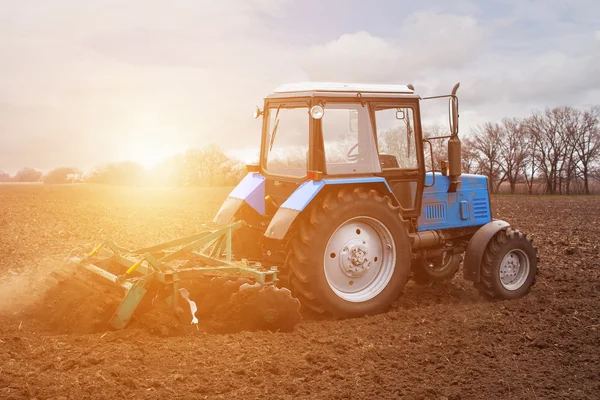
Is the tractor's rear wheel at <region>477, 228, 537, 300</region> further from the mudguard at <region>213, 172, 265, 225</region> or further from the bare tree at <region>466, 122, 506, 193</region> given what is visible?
the bare tree at <region>466, 122, 506, 193</region>

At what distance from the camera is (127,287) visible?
17.9 ft

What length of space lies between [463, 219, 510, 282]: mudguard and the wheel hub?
1.57 m

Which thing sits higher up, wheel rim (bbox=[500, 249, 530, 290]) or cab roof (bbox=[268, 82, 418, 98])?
cab roof (bbox=[268, 82, 418, 98])

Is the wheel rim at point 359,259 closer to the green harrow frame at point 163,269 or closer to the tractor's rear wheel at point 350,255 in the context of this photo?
the tractor's rear wheel at point 350,255

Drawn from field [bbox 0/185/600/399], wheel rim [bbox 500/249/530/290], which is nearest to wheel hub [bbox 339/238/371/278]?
field [bbox 0/185/600/399]

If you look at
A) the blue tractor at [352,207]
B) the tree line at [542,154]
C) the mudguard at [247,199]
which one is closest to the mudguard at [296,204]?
the blue tractor at [352,207]

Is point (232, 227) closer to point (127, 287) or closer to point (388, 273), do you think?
point (127, 287)

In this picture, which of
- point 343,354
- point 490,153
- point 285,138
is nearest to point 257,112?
point 285,138

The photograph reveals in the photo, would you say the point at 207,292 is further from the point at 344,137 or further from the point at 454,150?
the point at 454,150

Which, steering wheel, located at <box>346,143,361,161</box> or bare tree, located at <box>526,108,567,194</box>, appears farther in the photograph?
bare tree, located at <box>526,108,567,194</box>

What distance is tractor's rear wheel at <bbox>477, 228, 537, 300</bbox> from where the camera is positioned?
7.24 meters

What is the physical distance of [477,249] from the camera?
285 inches

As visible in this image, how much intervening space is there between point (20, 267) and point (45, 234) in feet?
14.2

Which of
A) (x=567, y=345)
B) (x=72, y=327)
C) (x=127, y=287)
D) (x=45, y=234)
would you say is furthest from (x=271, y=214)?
(x=45, y=234)
